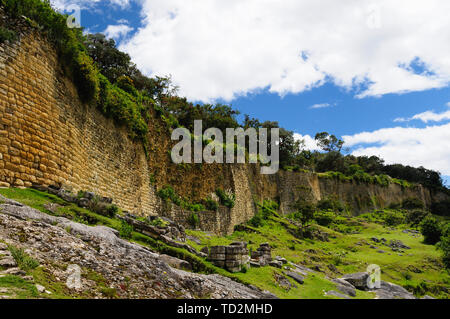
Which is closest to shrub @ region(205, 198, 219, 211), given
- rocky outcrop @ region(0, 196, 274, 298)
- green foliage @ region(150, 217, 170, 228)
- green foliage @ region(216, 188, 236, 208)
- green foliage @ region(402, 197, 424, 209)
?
green foliage @ region(216, 188, 236, 208)

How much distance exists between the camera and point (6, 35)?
32.5ft

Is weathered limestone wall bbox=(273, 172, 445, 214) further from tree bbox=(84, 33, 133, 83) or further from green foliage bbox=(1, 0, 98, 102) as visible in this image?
green foliage bbox=(1, 0, 98, 102)

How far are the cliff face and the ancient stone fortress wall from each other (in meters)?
0.03

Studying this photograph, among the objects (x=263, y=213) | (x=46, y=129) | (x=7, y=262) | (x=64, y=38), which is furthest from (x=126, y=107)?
(x=263, y=213)

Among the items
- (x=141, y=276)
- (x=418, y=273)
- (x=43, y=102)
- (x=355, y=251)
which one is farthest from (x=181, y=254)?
(x=355, y=251)

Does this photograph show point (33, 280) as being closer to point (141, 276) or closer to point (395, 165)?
point (141, 276)

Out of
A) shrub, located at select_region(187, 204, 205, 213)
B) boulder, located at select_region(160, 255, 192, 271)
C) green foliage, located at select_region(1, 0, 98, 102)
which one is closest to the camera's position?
boulder, located at select_region(160, 255, 192, 271)

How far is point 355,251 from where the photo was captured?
2716 cm

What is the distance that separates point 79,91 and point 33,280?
10987mm

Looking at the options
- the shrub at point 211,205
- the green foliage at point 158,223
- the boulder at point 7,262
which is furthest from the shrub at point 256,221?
the boulder at point 7,262

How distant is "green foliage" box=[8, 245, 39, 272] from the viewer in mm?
4918

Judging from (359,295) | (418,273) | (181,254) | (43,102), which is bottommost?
(418,273)

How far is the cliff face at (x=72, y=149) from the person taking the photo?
9.91 meters

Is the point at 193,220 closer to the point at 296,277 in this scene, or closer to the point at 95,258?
the point at 296,277
